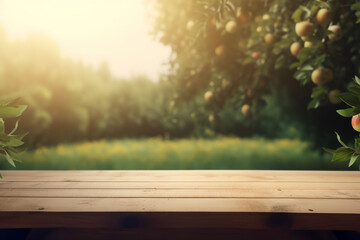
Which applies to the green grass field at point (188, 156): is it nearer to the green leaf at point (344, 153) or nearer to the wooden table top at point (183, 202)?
the wooden table top at point (183, 202)

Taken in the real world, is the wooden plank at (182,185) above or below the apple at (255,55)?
below

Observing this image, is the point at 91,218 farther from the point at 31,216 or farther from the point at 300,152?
the point at 300,152

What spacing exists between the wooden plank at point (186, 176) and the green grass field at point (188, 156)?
3.29 metres

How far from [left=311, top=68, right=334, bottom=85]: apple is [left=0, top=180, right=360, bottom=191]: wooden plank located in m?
0.87

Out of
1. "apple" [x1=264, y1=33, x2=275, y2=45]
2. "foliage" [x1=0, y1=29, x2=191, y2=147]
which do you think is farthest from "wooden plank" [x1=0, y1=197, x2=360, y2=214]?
"foliage" [x1=0, y1=29, x2=191, y2=147]

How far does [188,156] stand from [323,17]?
3960mm

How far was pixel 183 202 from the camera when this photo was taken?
4.01 ft

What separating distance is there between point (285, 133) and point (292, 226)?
5.61 metres

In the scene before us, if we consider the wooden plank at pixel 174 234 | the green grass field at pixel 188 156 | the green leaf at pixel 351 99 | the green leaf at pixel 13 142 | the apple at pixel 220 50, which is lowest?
the green grass field at pixel 188 156

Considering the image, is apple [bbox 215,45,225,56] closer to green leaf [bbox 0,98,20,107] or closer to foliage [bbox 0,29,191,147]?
green leaf [bbox 0,98,20,107]

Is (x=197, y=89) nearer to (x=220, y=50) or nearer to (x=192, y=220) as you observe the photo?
(x=220, y=50)

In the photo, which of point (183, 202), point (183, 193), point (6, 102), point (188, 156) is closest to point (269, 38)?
point (183, 193)

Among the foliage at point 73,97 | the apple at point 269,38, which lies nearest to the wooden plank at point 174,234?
the apple at point 269,38

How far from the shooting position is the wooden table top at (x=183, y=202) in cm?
110
